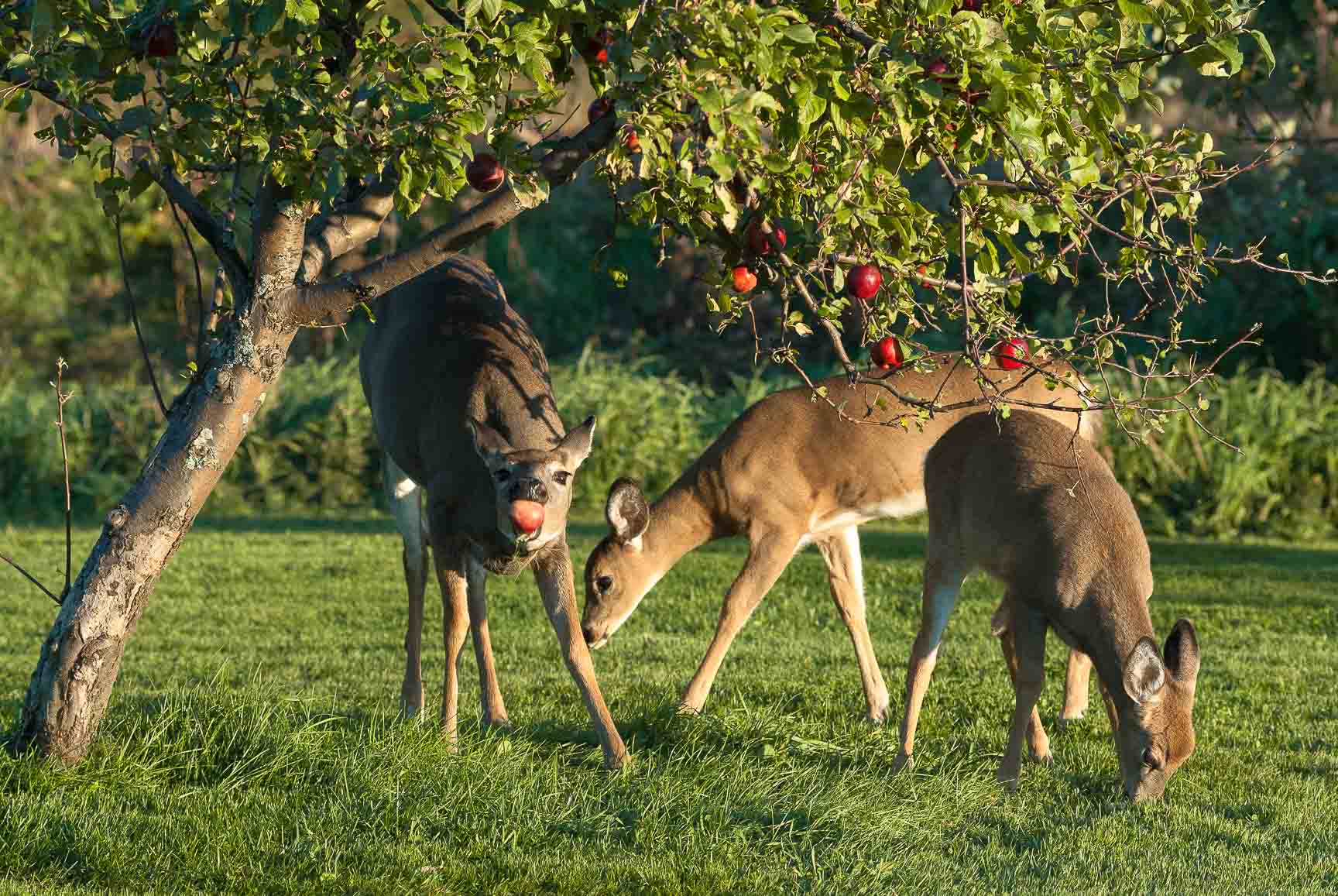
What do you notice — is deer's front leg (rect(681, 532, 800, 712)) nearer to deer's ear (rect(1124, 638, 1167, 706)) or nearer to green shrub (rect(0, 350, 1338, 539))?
deer's ear (rect(1124, 638, 1167, 706))

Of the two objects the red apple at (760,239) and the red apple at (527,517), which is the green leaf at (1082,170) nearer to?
the red apple at (760,239)

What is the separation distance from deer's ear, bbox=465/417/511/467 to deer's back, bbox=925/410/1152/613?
191cm

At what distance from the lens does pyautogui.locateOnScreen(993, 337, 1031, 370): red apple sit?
506 cm

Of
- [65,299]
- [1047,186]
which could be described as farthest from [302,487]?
[1047,186]

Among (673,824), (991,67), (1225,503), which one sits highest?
(991,67)

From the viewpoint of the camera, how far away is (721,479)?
902 centimetres

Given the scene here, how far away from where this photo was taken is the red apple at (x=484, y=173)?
4867 mm

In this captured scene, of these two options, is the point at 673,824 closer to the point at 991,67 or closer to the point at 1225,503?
the point at 991,67

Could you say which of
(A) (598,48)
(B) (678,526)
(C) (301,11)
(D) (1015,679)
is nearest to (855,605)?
(B) (678,526)

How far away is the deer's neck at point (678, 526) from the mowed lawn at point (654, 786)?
63 centimetres

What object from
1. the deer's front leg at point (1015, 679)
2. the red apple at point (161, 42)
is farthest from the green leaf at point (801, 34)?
the deer's front leg at point (1015, 679)

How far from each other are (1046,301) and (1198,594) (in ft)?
24.1

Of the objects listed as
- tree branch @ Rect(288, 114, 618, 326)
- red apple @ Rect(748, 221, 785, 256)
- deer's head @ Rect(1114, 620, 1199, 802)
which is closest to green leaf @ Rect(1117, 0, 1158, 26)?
red apple @ Rect(748, 221, 785, 256)

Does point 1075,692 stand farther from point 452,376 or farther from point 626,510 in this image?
point 452,376
